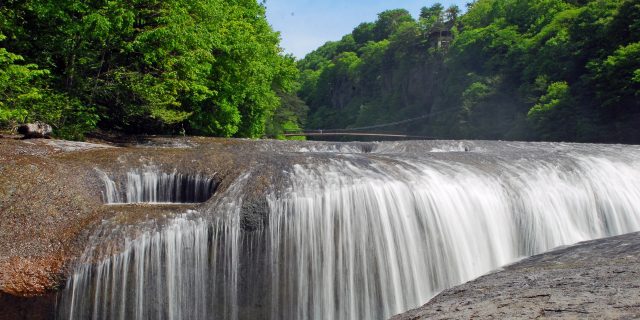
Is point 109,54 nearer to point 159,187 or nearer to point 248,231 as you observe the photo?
point 159,187

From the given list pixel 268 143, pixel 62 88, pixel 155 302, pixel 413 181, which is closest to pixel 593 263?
pixel 413 181

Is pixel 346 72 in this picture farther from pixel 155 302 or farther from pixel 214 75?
pixel 155 302

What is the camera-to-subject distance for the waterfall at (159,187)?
9477 millimetres

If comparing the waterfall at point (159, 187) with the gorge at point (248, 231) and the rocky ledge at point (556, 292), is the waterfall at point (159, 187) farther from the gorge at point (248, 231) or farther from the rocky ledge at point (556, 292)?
the rocky ledge at point (556, 292)

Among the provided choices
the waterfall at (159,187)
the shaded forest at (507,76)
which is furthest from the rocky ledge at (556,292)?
the shaded forest at (507,76)

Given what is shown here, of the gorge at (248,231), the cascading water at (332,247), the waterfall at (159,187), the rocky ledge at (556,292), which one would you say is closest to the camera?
the rocky ledge at (556,292)

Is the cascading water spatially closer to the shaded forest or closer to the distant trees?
the distant trees

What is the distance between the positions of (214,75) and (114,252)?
1952 centimetres

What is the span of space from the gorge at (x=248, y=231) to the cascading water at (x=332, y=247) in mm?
20

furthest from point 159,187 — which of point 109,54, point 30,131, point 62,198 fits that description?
point 109,54

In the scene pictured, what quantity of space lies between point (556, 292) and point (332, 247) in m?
3.93

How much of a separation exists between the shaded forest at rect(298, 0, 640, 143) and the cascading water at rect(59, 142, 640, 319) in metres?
30.6

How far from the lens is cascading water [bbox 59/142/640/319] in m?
7.76

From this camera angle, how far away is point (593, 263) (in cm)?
690
